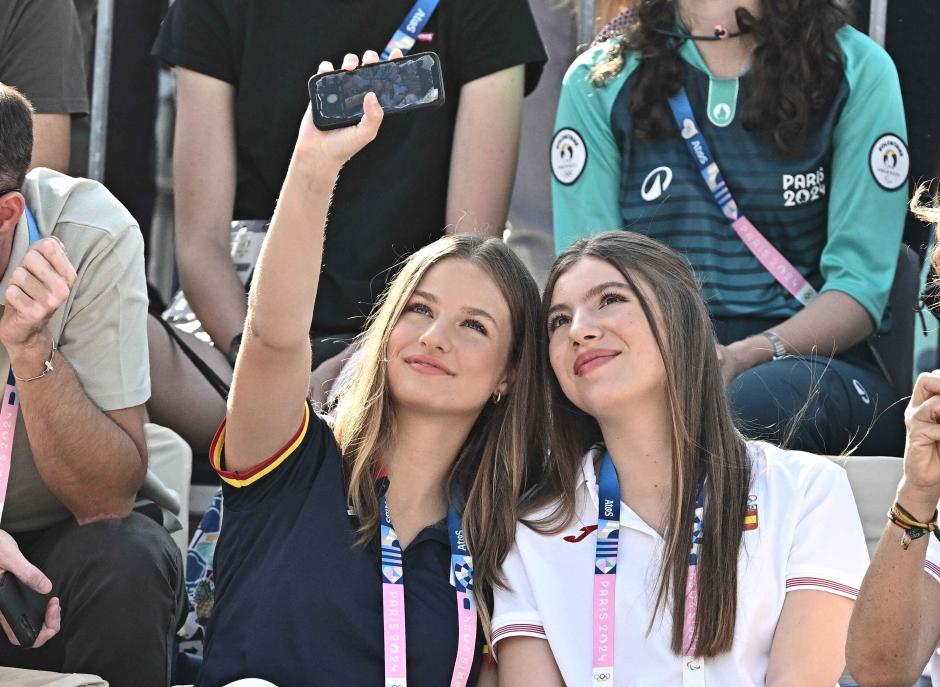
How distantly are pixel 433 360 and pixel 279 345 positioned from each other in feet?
1.44

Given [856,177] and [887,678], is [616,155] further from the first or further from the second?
[887,678]

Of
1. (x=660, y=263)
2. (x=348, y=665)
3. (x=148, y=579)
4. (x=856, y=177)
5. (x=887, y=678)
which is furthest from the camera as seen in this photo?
(x=856, y=177)

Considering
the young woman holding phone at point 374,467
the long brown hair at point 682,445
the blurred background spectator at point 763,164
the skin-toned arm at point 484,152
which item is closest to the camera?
the young woman holding phone at point 374,467

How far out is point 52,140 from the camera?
160 inches

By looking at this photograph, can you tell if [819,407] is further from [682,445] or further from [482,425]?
[482,425]

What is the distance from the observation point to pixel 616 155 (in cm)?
411

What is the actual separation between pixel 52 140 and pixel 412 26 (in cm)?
111

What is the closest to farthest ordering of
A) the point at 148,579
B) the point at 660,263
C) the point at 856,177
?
the point at 148,579 → the point at 660,263 → the point at 856,177

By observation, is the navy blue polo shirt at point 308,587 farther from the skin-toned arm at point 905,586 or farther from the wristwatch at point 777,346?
the wristwatch at point 777,346

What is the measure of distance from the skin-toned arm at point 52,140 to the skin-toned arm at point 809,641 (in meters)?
2.49

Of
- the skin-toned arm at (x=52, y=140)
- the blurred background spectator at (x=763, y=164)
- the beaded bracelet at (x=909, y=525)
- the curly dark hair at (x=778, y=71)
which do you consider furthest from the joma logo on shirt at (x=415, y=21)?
the beaded bracelet at (x=909, y=525)

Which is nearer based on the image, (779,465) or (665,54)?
(779,465)

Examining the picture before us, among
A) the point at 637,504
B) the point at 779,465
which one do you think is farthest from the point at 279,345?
the point at 779,465

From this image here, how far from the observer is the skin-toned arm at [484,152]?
4.01 metres
